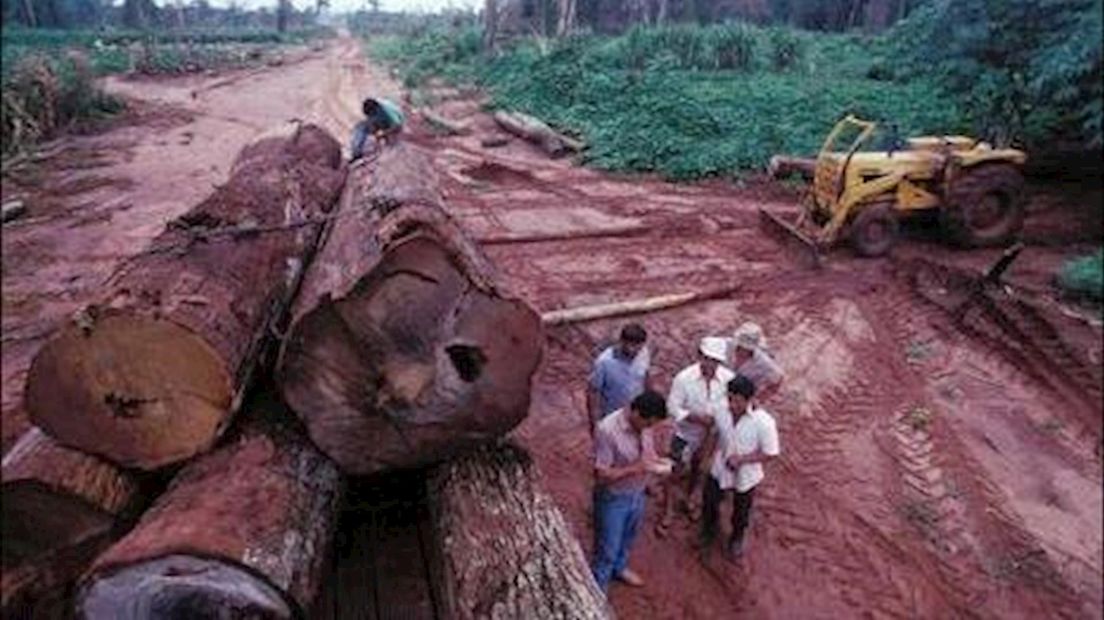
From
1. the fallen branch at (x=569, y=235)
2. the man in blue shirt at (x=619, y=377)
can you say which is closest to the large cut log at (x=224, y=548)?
the man in blue shirt at (x=619, y=377)

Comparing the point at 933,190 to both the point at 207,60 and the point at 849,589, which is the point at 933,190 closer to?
the point at 849,589

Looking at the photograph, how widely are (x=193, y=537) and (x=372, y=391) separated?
1049mm

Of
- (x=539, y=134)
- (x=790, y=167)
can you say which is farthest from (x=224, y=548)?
(x=539, y=134)

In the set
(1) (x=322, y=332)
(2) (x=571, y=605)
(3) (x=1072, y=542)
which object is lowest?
(3) (x=1072, y=542)

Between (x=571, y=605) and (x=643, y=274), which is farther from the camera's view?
(x=643, y=274)

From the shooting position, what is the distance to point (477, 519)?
14.1 ft

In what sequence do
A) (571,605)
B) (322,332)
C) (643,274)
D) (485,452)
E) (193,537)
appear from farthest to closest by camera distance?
(643,274)
(485,452)
(322,332)
(571,605)
(193,537)

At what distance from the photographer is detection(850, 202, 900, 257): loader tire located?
963cm

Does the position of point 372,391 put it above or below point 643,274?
above

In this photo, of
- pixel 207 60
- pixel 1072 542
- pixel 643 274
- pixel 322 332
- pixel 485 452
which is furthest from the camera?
pixel 207 60

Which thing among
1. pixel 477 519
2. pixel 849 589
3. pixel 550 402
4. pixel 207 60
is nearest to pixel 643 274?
pixel 550 402

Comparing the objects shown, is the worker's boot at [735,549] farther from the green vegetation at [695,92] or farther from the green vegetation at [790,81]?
the green vegetation at [695,92]

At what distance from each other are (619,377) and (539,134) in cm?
1183

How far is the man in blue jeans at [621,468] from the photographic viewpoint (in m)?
4.56
